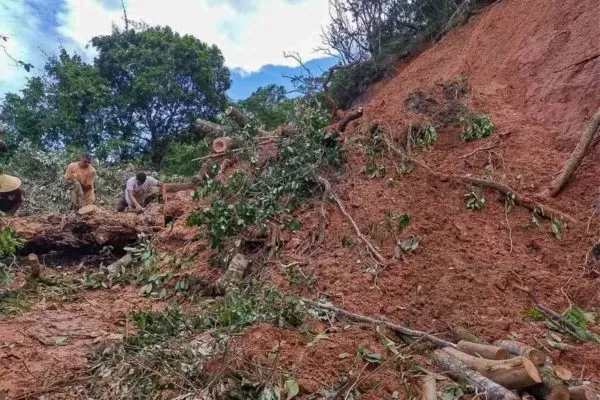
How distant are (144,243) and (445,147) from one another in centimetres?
394

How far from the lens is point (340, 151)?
267 inches

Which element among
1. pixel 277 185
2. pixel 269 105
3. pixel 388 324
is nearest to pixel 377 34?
pixel 269 105

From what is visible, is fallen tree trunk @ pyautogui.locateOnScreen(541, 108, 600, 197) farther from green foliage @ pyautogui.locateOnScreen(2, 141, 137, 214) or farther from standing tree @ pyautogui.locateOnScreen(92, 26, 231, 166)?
standing tree @ pyautogui.locateOnScreen(92, 26, 231, 166)

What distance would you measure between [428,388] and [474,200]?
299 cm

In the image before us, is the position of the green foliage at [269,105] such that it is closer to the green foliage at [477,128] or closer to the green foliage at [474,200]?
the green foliage at [477,128]

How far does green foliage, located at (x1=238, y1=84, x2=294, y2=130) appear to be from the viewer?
14406 mm

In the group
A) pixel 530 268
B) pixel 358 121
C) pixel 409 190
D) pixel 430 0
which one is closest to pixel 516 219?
pixel 530 268

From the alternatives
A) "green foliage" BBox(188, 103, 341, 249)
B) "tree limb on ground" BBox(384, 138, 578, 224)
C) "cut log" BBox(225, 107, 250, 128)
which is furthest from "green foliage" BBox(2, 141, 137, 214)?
"tree limb on ground" BBox(384, 138, 578, 224)

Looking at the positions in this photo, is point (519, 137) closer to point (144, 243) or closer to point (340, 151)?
point (340, 151)

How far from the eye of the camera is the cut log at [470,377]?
2.88 m

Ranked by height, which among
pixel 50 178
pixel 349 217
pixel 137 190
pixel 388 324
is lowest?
pixel 388 324

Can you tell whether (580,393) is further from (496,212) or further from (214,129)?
(214,129)

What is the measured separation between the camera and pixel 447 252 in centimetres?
496

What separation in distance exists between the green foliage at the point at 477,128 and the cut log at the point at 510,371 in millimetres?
3961
